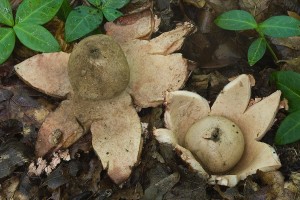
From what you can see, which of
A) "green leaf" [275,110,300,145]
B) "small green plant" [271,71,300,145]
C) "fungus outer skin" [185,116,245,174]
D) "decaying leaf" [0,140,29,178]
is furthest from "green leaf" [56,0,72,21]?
"green leaf" [275,110,300,145]

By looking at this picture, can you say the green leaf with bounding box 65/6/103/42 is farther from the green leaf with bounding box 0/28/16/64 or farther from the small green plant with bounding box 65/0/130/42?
the green leaf with bounding box 0/28/16/64

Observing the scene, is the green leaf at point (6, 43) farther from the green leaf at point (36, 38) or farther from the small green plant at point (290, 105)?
the small green plant at point (290, 105)

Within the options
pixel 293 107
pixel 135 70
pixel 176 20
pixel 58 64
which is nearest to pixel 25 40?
pixel 58 64

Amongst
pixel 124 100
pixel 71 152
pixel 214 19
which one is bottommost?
pixel 71 152

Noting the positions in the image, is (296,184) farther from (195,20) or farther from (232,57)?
(195,20)

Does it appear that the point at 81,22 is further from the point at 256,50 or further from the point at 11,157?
the point at 256,50

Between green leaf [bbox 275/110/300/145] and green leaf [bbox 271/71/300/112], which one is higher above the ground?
green leaf [bbox 271/71/300/112]

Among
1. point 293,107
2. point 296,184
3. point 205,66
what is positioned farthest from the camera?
point 205,66

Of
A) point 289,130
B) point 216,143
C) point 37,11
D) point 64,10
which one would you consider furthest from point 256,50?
point 37,11
